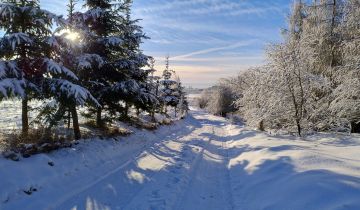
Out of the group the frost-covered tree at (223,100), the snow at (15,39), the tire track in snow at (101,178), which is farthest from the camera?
the frost-covered tree at (223,100)

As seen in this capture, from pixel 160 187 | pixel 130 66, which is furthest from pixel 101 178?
pixel 130 66

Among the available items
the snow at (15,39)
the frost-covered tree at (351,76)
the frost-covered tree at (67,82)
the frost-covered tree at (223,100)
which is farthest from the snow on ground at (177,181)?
the frost-covered tree at (223,100)

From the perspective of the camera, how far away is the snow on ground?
7.16 m

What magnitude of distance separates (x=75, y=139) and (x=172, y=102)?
1244 inches

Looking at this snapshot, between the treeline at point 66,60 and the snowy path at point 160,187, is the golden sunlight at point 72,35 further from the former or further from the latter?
the snowy path at point 160,187

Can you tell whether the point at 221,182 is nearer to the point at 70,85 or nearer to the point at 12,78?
the point at 70,85

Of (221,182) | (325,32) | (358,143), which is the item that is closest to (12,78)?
(221,182)

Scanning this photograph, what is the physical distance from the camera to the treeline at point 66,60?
394 inches

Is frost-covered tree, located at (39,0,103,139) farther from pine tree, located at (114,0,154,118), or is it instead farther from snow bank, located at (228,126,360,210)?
snow bank, located at (228,126,360,210)

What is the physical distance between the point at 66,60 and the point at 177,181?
22.1ft

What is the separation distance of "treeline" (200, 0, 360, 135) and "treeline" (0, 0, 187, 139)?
758 cm

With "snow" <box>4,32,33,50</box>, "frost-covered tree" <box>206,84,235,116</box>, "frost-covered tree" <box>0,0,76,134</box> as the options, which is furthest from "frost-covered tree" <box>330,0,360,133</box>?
"frost-covered tree" <box>206,84,235,116</box>

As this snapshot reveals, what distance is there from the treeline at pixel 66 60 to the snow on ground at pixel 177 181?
2.03 m

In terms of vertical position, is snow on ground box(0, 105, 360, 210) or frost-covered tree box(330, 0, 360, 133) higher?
frost-covered tree box(330, 0, 360, 133)
